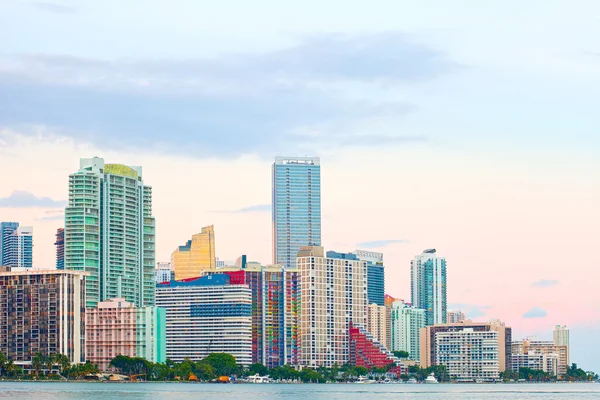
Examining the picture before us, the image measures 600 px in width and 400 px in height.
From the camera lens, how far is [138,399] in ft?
641

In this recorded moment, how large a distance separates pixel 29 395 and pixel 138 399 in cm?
1642

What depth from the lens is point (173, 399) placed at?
652 feet

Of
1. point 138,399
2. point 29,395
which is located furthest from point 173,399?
point 29,395

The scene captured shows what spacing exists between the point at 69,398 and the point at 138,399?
401 inches

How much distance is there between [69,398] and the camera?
19225cm

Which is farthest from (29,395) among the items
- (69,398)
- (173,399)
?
(173,399)

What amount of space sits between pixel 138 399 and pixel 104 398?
499 cm

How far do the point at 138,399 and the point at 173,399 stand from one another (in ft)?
19.5

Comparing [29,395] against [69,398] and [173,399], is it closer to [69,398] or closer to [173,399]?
[69,398]

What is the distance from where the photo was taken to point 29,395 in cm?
19650

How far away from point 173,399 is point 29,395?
70.1 ft

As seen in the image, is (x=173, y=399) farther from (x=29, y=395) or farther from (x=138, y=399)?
(x=29, y=395)

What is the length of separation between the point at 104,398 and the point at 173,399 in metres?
10.6
